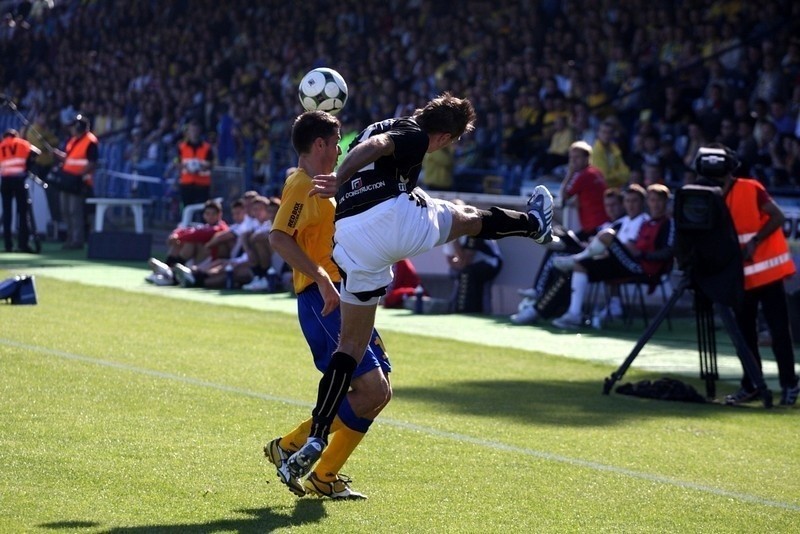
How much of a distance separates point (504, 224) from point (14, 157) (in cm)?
1791

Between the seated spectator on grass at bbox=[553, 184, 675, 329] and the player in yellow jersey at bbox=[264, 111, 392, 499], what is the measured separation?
8.20m

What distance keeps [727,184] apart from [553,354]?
3219 millimetres

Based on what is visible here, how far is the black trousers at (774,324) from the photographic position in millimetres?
10383

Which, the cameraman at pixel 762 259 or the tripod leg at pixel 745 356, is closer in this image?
the tripod leg at pixel 745 356

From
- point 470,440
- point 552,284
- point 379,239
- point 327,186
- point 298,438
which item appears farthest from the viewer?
point 552,284

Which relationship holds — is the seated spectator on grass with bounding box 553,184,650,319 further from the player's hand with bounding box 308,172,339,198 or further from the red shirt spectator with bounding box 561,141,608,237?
the player's hand with bounding box 308,172,339,198

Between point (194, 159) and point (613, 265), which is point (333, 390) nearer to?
point (613, 265)

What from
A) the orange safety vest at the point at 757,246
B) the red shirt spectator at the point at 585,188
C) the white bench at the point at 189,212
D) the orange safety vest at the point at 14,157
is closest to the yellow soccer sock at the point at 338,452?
the orange safety vest at the point at 757,246

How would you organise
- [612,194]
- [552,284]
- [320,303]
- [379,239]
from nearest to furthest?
1. [379,239]
2. [320,303]
3. [612,194]
4. [552,284]

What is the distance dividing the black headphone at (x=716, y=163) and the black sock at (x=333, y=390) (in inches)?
190

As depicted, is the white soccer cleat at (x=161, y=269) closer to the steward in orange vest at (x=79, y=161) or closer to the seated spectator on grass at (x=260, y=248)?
the seated spectator on grass at (x=260, y=248)

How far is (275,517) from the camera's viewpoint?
6051 millimetres

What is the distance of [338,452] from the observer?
21.3ft

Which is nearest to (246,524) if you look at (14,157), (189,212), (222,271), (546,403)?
(546,403)
